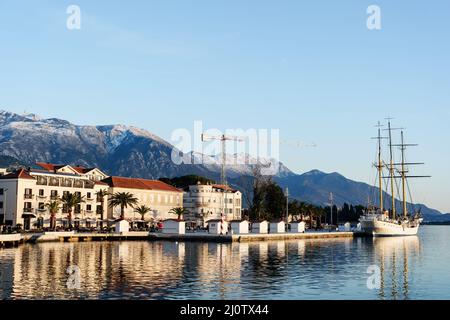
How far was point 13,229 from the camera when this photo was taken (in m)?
106

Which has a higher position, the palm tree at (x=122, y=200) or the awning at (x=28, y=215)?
the palm tree at (x=122, y=200)

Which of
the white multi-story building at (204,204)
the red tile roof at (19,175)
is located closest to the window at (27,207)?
the red tile roof at (19,175)

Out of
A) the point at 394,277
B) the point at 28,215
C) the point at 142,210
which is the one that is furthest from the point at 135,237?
the point at 394,277

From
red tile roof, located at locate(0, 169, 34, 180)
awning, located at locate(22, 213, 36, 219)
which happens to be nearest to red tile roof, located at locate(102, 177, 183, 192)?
red tile roof, located at locate(0, 169, 34, 180)

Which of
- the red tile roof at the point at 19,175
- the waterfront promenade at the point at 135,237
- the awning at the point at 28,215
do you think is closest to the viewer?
the waterfront promenade at the point at 135,237

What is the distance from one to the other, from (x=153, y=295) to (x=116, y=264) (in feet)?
73.7

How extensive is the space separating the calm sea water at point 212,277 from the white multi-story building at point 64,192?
40082 millimetres

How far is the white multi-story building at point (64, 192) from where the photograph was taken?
365 ft

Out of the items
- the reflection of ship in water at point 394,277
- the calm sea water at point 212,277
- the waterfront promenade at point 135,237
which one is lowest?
the reflection of ship in water at point 394,277

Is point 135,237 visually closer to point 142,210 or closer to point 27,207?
point 27,207

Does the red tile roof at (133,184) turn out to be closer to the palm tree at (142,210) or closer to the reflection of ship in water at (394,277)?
the palm tree at (142,210)

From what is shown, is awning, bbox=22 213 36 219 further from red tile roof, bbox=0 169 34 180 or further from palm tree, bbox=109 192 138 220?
palm tree, bbox=109 192 138 220
